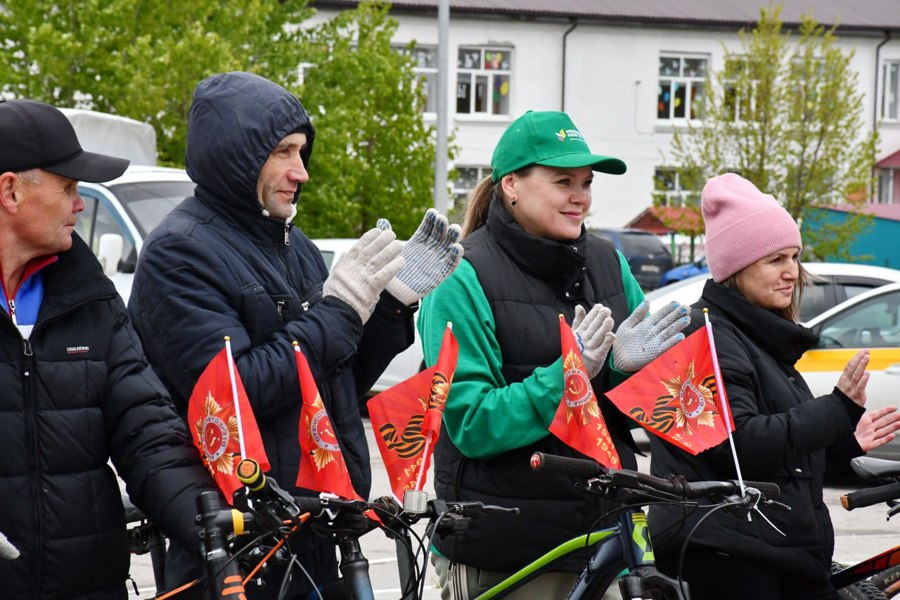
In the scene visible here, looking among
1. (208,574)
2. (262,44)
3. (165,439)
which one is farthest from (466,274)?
(262,44)

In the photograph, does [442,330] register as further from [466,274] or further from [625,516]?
[625,516]

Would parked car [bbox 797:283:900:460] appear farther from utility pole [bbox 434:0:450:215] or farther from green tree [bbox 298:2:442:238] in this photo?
green tree [bbox 298:2:442:238]

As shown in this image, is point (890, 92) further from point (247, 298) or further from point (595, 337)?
point (247, 298)

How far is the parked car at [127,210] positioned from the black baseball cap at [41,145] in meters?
7.90

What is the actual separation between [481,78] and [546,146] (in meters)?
35.2

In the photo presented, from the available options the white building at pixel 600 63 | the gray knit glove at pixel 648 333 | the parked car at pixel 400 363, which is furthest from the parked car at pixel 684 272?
the gray knit glove at pixel 648 333

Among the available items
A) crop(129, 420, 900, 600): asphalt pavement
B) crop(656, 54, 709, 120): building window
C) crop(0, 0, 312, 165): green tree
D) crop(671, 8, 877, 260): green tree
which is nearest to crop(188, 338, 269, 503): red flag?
crop(129, 420, 900, 600): asphalt pavement

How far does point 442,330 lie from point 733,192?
1.06 m

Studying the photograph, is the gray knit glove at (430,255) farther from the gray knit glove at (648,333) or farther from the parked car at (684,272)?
the parked car at (684,272)

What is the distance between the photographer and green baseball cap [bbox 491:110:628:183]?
3.85m

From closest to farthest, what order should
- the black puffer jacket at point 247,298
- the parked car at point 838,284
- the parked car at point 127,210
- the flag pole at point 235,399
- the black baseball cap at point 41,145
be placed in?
the flag pole at point 235,399 → the black baseball cap at point 41,145 → the black puffer jacket at point 247,298 → the parked car at point 838,284 → the parked car at point 127,210

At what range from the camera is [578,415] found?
11.2 ft

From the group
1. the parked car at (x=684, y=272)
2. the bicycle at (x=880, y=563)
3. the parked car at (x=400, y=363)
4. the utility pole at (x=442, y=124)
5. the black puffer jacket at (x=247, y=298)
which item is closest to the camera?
the black puffer jacket at (x=247, y=298)

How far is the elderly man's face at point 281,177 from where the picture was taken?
335cm
